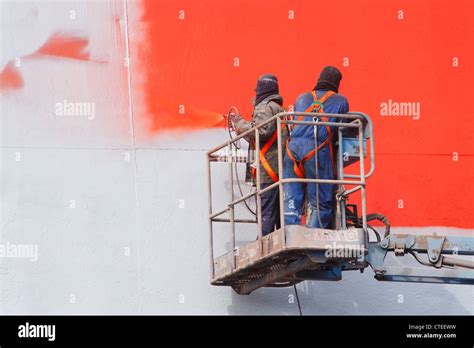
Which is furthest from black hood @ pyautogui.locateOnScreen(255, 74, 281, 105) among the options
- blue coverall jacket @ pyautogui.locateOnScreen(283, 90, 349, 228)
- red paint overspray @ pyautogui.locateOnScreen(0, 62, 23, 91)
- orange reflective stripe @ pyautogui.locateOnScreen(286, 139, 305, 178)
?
red paint overspray @ pyautogui.locateOnScreen(0, 62, 23, 91)

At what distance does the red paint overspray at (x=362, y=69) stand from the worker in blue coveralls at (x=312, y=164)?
67.0 inches

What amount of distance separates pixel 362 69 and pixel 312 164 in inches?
94.8

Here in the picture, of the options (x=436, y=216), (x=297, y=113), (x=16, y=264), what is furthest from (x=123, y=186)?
(x=436, y=216)

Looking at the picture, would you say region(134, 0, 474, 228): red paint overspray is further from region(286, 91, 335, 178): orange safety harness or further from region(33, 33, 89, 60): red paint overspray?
region(286, 91, 335, 178): orange safety harness

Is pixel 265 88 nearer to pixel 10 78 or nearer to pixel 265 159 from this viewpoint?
pixel 265 159

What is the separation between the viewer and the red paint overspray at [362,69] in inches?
468

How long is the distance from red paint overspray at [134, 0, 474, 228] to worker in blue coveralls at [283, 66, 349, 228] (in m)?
1.70

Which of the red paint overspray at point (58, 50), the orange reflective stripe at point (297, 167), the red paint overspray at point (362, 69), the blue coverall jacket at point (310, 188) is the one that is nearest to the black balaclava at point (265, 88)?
the blue coverall jacket at point (310, 188)

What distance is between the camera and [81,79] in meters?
11.8

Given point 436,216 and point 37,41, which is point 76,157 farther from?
point 436,216

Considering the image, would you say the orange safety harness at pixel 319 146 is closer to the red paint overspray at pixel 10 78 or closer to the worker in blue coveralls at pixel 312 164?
the worker in blue coveralls at pixel 312 164

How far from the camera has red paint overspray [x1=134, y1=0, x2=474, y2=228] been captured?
11883 mm

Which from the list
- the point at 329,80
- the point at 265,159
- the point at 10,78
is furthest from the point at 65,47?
the point at 329,80

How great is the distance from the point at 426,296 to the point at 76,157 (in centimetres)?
389
